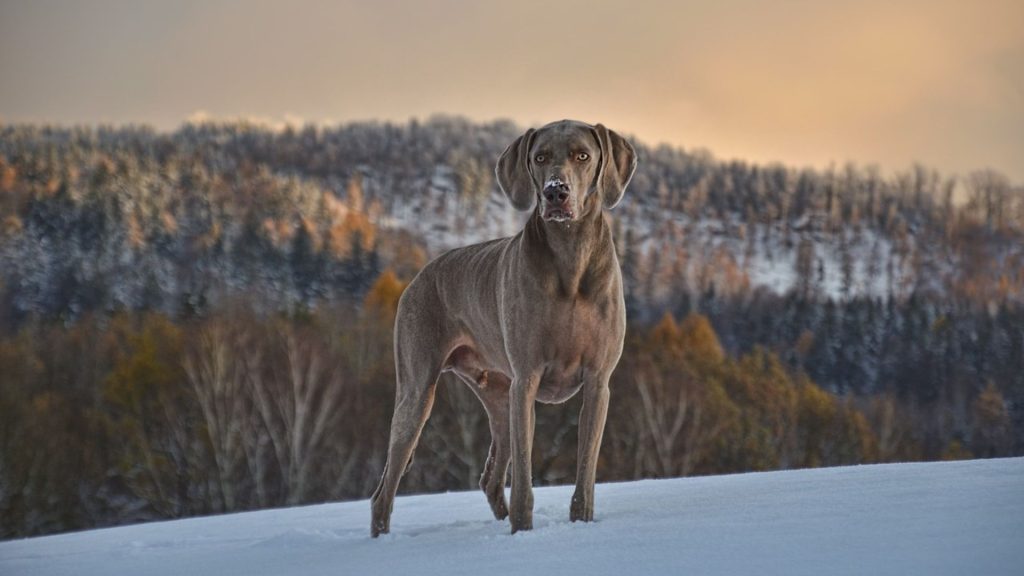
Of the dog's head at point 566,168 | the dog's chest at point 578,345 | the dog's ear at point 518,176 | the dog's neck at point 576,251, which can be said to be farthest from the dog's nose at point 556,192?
the dog's chest at point 578,345

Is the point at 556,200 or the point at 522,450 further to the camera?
the point at 522,450

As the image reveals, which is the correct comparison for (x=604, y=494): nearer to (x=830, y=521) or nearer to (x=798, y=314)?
(x=830, y=521)

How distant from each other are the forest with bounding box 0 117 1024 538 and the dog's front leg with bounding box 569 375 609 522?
43.1 metres

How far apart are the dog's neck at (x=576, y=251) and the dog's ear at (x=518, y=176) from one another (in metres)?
0.16

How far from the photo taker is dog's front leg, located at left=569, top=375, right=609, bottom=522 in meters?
6.71

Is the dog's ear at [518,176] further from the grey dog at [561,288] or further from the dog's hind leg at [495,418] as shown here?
the dog's hind leg at [495,418]

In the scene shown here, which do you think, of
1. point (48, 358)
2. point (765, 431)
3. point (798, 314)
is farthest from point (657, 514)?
point (798, 314)

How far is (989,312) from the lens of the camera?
12544cm

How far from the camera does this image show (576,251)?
6.60 metres

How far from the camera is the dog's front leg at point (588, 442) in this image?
264 inches

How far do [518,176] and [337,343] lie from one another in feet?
195

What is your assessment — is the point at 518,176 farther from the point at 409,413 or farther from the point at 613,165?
the point at 409,413

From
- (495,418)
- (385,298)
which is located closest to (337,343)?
(385,298)

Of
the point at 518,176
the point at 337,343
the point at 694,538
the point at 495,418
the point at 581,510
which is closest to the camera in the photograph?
the point at 694,538
